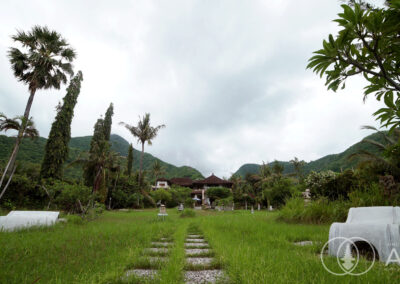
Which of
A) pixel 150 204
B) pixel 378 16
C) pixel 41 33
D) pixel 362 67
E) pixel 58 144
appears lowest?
pixel 150 204

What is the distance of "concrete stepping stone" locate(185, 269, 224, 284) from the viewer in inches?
84.9

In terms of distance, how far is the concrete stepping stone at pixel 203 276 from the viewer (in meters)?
2.16

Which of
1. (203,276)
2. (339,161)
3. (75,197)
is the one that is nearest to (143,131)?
(75,197)

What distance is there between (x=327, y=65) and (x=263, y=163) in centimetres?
5114

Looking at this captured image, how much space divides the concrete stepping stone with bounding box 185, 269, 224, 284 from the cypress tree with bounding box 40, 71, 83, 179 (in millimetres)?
22336

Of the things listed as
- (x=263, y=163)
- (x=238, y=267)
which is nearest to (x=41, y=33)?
(x=238, y=267)

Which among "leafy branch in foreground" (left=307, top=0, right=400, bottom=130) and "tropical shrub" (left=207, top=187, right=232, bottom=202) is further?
"tropical shrub" (left=207, top=187, right=232, bottom=202)

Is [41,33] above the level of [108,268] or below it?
above

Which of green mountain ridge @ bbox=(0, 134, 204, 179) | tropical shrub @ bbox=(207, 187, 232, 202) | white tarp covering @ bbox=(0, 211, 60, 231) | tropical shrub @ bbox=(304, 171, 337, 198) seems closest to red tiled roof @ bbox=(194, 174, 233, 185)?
tropical shrub @ bbox=(207, 187, 232, 202)

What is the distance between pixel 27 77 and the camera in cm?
1402

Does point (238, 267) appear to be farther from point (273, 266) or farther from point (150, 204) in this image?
point (150, 204)

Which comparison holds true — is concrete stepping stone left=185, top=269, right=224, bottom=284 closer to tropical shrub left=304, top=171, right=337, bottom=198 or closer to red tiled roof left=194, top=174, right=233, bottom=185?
tropical shrub left=304, top=171, right=337, bottom=198

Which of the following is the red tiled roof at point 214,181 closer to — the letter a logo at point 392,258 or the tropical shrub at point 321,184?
the tropical shrub at point 321,184

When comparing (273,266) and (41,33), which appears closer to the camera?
(273,266)
